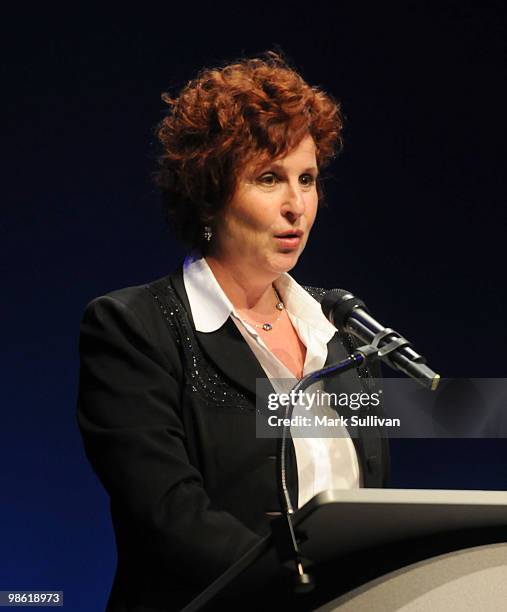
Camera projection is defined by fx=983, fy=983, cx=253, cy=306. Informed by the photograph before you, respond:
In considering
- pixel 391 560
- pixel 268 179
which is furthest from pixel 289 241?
pixel 391 560

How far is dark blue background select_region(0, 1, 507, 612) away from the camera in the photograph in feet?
8.49

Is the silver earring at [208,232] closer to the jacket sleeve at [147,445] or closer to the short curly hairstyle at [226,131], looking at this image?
the short curly hairstyle at [226,131]

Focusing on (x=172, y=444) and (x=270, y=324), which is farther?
(x=270, y=324)

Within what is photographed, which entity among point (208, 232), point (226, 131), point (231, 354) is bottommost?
point (231, 354)

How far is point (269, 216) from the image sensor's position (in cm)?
173

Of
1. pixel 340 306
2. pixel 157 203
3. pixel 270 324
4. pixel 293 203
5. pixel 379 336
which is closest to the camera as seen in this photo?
pixel 379 336

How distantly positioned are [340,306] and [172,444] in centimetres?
32

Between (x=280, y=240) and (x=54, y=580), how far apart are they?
139 centimetres

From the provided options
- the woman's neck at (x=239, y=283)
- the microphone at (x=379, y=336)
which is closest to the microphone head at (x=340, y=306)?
the microphone at (x=379, y=336)

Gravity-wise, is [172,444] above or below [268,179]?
below

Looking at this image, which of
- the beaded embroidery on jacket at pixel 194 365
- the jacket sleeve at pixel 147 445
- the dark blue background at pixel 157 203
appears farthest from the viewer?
the dark blue background at pixel 157 203

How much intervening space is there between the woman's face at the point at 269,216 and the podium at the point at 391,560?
0.87m

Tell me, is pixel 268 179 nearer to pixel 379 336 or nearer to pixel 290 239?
pixel 290 239

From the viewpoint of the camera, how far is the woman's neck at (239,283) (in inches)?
70.4
